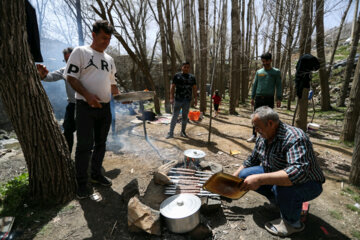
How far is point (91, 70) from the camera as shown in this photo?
2320 mm

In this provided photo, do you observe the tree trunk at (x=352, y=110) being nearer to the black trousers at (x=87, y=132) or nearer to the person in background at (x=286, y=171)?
the person in background at (x=286, y=171)

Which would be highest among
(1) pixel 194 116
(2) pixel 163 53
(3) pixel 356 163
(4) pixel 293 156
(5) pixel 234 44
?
(5) pixel 234 44

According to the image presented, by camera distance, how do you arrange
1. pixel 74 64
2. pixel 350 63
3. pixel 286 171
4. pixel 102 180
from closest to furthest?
pixel 286 171
pixel 74 64
pixel 102 180
pixel 350 63

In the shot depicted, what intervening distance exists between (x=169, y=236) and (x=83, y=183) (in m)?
1.40

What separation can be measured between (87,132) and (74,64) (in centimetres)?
83

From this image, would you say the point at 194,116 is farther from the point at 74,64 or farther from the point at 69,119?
the point at 74,64

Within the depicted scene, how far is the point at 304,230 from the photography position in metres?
2.10

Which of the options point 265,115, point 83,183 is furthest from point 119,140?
point 265,115

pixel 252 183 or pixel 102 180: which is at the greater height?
pixel 252 183

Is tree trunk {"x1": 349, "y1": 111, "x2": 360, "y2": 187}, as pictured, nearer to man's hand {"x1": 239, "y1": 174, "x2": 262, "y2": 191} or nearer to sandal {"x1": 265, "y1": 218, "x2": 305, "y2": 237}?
sandal {"x1": 265, "y1": 218, "x2": 305, "y2": 237}

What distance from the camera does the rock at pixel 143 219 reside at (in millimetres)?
1885

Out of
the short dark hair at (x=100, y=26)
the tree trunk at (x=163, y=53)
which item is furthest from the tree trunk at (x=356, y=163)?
the tree trunk at (x=163, y=53)

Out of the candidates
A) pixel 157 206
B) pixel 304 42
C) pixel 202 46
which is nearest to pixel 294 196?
pixel 157 206

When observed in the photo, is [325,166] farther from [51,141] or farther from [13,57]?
[13,57]
